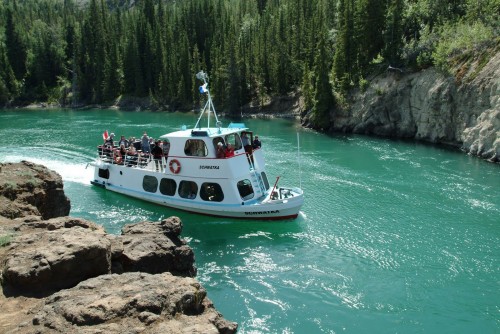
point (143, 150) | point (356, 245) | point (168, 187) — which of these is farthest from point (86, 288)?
point (143, 150)

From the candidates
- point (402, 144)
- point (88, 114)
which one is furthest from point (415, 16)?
point (88, 114)

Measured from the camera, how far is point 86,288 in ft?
33.2

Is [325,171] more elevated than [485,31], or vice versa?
[485,31]

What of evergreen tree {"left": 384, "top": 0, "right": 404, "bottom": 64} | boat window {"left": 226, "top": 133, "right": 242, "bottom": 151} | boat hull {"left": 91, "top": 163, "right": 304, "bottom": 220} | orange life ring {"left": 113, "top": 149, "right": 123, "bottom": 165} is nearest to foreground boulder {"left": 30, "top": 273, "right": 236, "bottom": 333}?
boat hull {"left": 91, "top": 163, "right": 304, "bottom": 220}

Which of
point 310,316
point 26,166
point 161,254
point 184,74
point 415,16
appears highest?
point 415,16

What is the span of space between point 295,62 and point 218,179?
195 feet

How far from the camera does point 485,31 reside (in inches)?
1873

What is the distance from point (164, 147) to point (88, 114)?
63136 millimetres

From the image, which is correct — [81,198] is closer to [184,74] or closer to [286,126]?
[286,126]

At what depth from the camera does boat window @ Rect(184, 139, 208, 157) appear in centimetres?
2758

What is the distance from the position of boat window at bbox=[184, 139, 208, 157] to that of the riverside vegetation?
27.7 m

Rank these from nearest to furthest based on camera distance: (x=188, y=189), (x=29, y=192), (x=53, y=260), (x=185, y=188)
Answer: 1. (x=53, y=260)
2. (x=29, y=192)
3. (x=188, y=189)
4. (x=185, y=188)

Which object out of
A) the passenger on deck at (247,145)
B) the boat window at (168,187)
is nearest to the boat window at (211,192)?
the boat window at (168,187)

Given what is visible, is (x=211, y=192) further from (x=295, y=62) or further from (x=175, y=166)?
(x=295, y=62)
